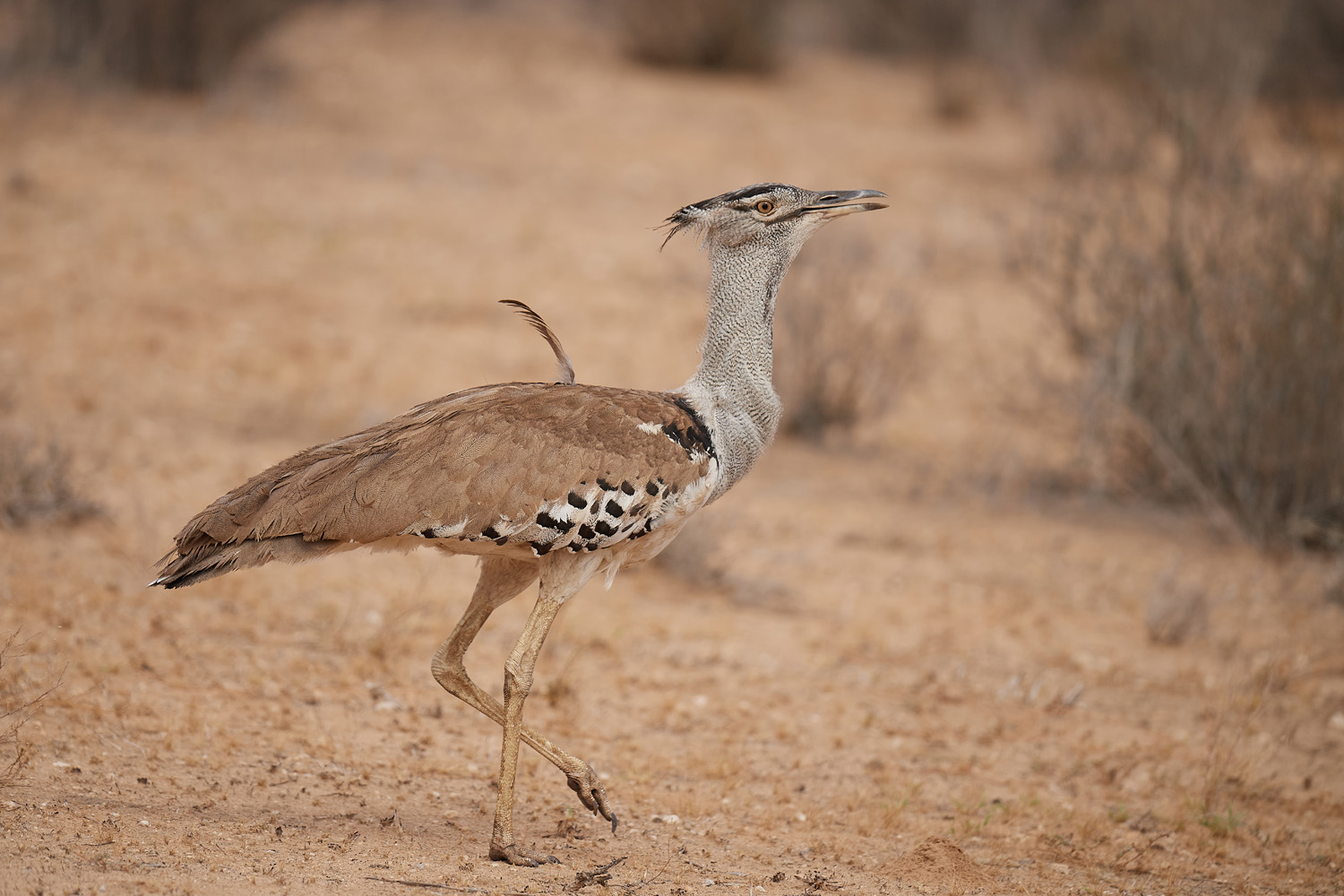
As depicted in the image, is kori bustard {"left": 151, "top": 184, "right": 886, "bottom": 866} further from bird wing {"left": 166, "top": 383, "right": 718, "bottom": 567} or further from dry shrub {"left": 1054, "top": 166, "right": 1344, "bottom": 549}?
dry shrub {"left": 1054, "top": 166, "right": 1344, "bottom": 549}

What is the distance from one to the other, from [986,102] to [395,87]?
655 centimetres

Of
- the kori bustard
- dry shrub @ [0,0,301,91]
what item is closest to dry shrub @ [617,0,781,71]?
dry shrub @ [0,0,301,91]

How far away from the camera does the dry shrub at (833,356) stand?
800 centimetres

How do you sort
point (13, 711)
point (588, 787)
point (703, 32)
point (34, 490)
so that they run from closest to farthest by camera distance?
point (588, 787) < point (13, 711) < point (34, 490) < point (703, 32)

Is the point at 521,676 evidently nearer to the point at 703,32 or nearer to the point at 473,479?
the point at 473,479

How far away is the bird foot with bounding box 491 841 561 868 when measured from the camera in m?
3.21

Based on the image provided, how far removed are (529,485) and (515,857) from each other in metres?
0.91

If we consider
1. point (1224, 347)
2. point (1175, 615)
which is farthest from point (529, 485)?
point (1224, 347)

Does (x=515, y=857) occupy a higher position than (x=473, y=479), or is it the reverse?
(x=473, y=479)

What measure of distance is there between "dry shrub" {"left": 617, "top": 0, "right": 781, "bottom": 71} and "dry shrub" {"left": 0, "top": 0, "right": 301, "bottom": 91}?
4.49 metres

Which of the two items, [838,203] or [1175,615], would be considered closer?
[838,203]

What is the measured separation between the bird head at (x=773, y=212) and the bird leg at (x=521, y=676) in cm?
100

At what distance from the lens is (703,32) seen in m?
14.7

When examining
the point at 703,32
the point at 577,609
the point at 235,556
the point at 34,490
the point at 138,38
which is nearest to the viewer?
the point at 235,556
